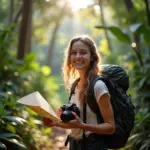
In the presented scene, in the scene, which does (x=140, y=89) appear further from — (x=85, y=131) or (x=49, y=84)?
(x=49, y=84)

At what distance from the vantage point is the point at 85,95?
2.40 metres

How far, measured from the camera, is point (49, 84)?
10.2m

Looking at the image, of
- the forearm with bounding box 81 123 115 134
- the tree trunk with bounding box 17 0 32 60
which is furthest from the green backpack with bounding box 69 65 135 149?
the tree trunk with bounding box 17 0 32 60

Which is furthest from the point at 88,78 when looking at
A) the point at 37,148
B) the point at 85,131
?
the point at 37,148

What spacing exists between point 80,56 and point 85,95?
0.30 meters

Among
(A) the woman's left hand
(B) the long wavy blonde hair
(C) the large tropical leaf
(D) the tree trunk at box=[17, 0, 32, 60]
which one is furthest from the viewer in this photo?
(D) the tree trunk at box=[17, 0, 32, 60]

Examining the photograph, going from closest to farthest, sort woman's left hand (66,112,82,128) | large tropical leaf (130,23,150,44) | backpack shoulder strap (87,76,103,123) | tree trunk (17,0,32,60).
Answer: woman's left hand (66,112,82,128)
backpack shoulder strap (87,76,103,123)
large tropical leaf (130,23,150,44)
tree trunk (17,0,32,60)

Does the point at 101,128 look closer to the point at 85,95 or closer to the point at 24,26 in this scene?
the point at 85,95

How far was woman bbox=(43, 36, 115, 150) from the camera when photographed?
90.3 inches

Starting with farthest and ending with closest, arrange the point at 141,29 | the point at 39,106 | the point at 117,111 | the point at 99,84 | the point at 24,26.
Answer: the point at 24,26, the point at 141,29, the point at 117,111, the point at 99,84, the point at 39,106

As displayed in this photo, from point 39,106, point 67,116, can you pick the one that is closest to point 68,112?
point 67,116

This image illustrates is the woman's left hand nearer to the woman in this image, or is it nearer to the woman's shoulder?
the woman

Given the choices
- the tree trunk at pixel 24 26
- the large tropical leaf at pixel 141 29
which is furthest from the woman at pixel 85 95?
the tree trunk at pixel 24 26

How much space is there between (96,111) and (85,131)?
19 centimetres
